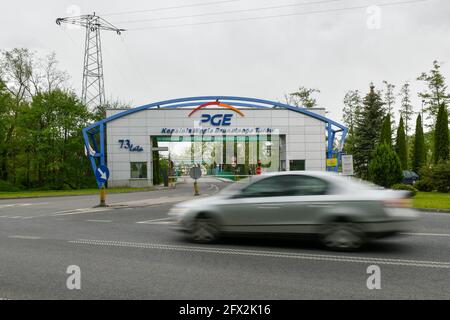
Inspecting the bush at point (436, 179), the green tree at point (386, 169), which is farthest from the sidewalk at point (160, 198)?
the bush at point (436, 179)

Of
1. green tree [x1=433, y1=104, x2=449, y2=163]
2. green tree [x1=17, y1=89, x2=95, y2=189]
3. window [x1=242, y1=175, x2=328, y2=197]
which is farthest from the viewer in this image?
green tree [x1=17, y1=89, x2=95, y2=189]

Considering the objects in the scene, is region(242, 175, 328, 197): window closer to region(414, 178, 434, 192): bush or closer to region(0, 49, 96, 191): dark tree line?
region(414, 178, 434, 192): bush

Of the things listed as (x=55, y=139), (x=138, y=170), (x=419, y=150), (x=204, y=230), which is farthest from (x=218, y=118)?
(x=204, y=230)

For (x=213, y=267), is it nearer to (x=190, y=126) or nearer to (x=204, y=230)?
(x=204, y=230)

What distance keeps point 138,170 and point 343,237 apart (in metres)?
35.1

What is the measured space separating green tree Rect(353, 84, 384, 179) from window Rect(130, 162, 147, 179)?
1020 inches

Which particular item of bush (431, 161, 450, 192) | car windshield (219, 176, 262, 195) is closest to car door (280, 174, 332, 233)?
car windshield (219, 176, 262, 195)

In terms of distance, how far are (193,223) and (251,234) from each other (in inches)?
52.0

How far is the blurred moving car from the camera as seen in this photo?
661 cm

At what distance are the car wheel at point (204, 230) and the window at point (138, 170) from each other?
33.0 meters

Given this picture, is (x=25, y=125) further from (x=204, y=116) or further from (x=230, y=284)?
(x=230, y=284)

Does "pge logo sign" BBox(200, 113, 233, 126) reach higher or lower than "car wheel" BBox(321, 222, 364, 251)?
higher

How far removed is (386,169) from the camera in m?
19.8

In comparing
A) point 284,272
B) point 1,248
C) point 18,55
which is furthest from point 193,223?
point 18,55
